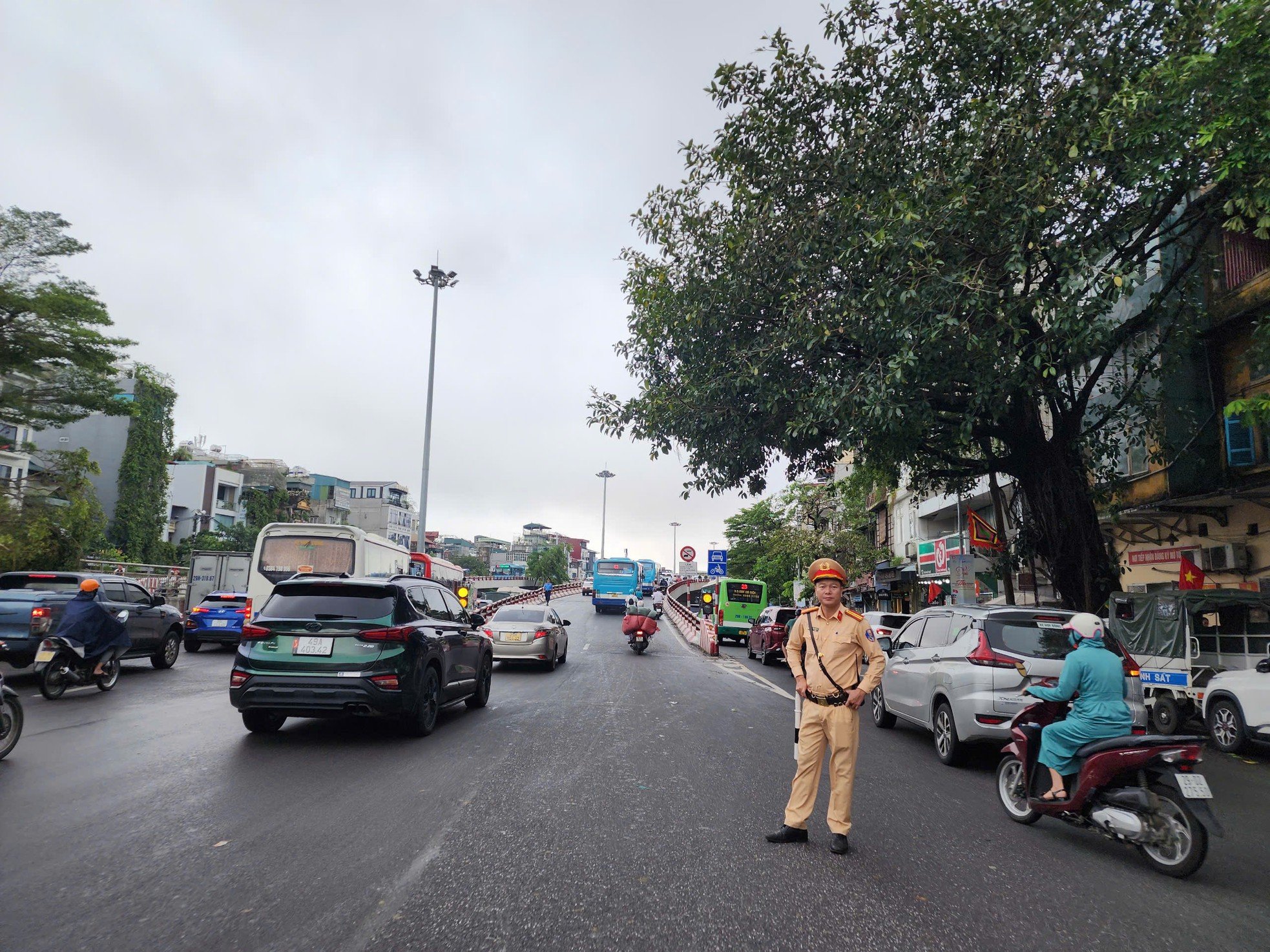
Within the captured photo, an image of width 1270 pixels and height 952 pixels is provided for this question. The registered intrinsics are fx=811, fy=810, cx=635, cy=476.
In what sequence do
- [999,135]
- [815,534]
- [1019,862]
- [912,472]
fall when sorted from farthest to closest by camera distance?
[815,534] < [912,472] < [999,135] < [1019,862]

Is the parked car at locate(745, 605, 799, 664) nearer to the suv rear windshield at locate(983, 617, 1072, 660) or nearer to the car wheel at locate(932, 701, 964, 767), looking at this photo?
the car wheel at locate(932, 701, 964, 767)

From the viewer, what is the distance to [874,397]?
11.7m

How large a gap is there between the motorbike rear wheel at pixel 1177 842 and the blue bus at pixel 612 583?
44070mm

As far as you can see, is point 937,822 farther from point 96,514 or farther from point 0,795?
point 96,514

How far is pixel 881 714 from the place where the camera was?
35.3ft

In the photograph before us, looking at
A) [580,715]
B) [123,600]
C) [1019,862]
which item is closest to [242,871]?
[1019,862]

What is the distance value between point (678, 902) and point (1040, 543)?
1342 centimetres

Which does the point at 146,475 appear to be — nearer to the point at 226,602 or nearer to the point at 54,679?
the point at 226,602

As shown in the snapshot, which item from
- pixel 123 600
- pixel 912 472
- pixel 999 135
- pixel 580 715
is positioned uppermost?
pixel 999 135

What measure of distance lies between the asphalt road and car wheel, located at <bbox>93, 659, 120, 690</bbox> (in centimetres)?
291

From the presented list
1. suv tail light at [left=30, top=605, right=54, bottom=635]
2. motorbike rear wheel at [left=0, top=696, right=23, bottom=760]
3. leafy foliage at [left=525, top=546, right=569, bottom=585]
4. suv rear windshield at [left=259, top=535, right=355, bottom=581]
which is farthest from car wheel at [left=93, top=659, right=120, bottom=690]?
leafy foliage at [left=525, top=546, right=569, bottom=585]

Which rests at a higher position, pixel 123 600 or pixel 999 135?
pixel 999 135

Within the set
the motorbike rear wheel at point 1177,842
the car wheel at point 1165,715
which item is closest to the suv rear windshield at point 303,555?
A: the car wheel at point 1165,715

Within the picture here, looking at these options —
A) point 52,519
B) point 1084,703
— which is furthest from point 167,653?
point 1084,703
